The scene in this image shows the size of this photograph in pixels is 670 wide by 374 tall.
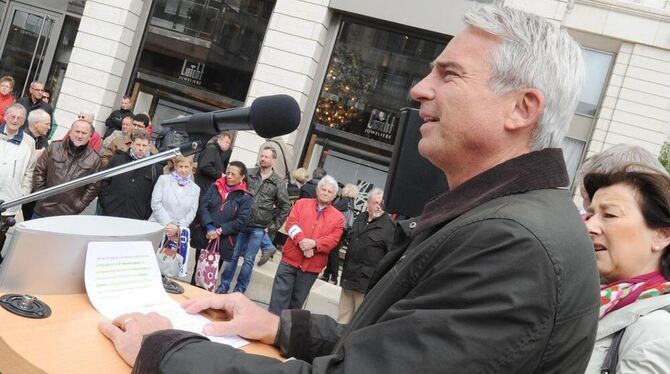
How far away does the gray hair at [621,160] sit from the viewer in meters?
2.27

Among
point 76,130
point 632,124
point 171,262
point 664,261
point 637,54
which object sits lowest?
point 171,262

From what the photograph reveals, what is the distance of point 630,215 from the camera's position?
2.11 meters

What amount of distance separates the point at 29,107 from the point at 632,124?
1273 centimetres

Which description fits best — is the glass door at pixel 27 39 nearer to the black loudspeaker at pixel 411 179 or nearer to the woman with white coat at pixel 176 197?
the woman with white coat at pixel 176 197

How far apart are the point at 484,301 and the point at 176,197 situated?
625cm

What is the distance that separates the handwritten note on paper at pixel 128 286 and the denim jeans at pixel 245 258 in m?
5.67

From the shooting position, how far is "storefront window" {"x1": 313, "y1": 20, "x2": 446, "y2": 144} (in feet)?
41.2

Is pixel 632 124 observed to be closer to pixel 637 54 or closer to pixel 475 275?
pixel 637 54

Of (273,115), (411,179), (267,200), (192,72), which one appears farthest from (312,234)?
(192,72)

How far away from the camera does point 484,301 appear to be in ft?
3.35

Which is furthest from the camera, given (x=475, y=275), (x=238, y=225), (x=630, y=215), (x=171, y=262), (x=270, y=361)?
(x=238, y=225)

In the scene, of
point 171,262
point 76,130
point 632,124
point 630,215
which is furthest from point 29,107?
point 632,124

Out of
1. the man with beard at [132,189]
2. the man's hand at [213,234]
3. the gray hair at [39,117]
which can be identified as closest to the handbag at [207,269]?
the man's hand at [213,234]

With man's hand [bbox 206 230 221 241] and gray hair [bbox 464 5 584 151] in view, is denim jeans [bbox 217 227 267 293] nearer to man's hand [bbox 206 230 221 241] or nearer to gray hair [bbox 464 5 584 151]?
man's hand [bbox 206 230 221 241]
